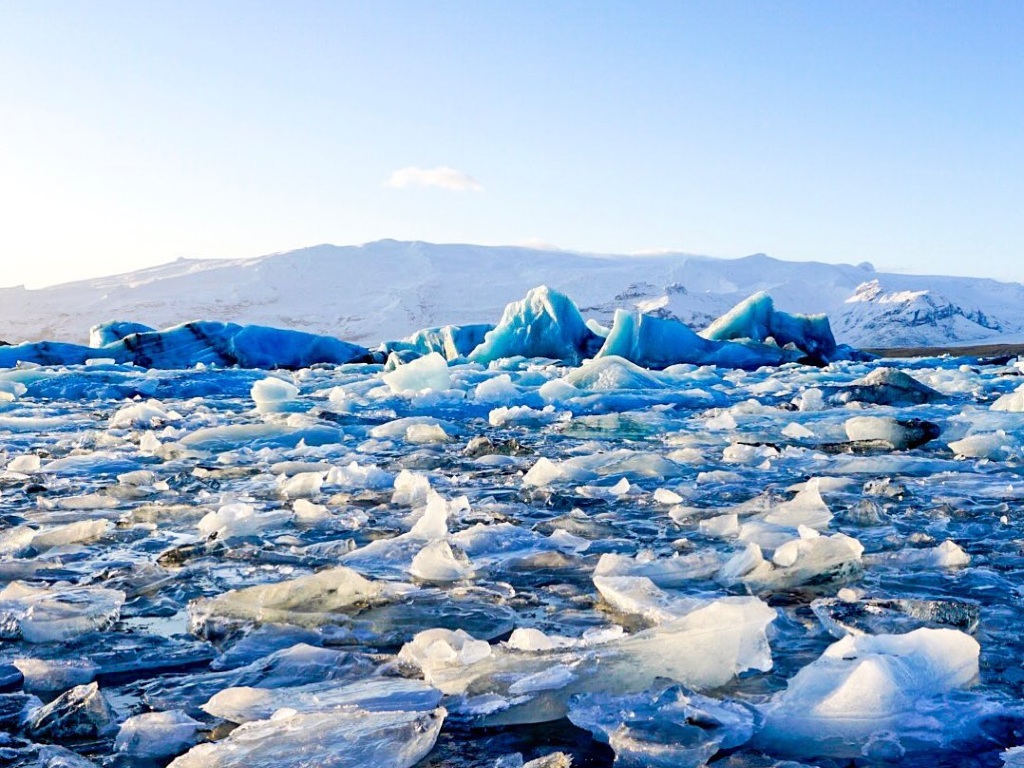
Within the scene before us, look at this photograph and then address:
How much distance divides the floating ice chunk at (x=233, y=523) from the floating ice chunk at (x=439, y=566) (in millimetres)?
745

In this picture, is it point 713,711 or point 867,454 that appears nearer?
point 713,711

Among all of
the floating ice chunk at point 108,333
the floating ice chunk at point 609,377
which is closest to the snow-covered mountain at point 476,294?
the floating ice chunk at point 108,333

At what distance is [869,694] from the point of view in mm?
1412

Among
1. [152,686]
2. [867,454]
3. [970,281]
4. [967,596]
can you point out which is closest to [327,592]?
[152,686]

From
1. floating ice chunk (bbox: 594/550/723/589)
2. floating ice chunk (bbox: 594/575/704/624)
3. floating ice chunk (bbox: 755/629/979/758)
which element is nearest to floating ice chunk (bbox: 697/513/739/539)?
floating ice chunk (bbox: 594/550/723/589)

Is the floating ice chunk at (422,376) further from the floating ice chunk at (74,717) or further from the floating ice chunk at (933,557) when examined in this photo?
the floating ice chunk at (74,717)

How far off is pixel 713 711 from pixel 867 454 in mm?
3673

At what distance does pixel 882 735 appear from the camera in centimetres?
136

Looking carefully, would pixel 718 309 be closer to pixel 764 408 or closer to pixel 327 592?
pixel 764 408

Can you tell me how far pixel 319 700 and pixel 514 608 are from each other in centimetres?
69

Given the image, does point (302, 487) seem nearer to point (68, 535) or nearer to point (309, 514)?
point (309, 514)

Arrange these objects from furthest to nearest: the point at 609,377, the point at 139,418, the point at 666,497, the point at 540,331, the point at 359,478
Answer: the point at 540,331, the point at 609,377, the point at 139,418, the point at 359,478, the point at 666,497

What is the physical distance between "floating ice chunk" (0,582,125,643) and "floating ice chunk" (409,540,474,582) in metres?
0.71

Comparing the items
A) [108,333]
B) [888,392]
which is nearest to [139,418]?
[888,392]
